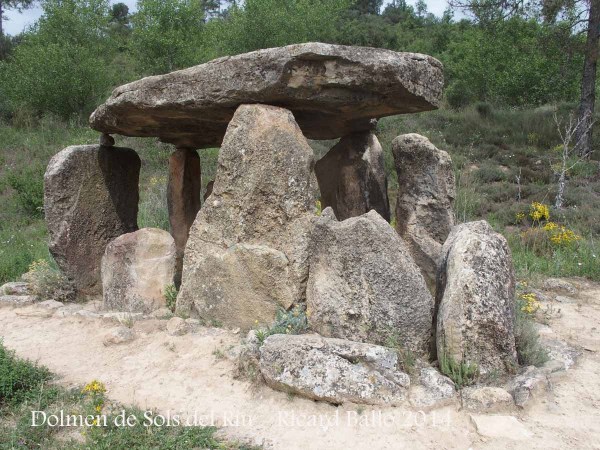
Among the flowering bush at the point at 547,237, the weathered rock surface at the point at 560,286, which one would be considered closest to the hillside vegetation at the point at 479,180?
the flowering bush at the point at 547,237

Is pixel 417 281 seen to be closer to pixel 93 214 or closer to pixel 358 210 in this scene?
pixel 358 210

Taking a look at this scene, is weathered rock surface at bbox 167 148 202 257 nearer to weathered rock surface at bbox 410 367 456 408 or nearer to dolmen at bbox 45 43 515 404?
dolmen at bbox 45 43 515 404

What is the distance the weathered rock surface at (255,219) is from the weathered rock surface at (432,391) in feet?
4.44

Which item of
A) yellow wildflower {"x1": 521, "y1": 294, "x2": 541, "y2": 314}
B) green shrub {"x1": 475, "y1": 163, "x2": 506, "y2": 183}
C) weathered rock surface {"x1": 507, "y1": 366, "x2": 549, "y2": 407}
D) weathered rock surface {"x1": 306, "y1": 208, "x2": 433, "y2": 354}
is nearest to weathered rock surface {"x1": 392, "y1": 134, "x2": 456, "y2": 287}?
yellow wildflower {"x1": 521, "y1": 294, "x2": 541, "y2": 314}

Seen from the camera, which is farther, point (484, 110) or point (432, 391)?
point (484, 110)

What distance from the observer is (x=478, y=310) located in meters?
3.67

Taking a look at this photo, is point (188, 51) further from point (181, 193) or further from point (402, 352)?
point (402, 352)

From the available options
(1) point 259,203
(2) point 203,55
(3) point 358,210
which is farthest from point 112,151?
(2) point 203,55

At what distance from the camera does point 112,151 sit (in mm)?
6449

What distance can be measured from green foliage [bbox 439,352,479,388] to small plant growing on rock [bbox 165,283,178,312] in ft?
8.72

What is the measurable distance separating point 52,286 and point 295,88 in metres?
3.40

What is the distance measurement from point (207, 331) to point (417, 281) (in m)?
1.79

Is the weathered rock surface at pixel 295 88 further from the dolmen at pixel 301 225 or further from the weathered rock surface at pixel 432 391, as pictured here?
the weathered rock surface at pixel 432 391

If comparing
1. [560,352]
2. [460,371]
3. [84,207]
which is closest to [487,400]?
[460,371]
